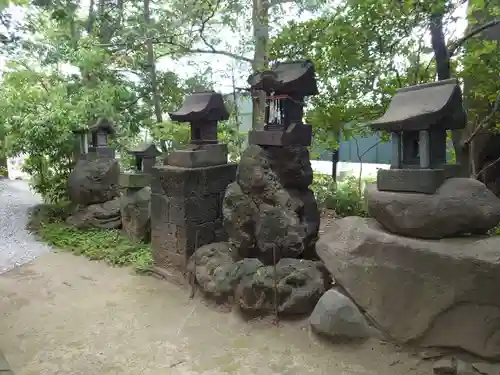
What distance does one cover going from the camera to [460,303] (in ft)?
13.3

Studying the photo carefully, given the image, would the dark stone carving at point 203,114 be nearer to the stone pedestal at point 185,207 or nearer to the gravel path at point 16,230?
the stone pedestal at point 185,207

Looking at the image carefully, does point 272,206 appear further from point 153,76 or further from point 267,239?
point 153,76

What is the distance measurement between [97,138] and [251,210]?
21.2 feet

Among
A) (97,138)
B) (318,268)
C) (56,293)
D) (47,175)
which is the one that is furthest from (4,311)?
(47,175)

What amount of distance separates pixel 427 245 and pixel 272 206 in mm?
2395

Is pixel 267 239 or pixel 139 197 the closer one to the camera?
pixel 267 239

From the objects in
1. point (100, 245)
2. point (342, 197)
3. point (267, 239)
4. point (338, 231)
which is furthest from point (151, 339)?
point (342, 197)

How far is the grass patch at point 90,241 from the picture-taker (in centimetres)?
817

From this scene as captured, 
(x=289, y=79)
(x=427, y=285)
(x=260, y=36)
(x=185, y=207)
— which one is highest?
(x=260, y=36)

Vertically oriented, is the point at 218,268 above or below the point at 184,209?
below

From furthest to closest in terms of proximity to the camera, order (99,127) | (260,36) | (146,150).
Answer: (99,127)
(260,36)
(146,150)

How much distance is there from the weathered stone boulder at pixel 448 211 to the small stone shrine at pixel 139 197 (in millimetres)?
5853

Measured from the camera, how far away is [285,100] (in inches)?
245

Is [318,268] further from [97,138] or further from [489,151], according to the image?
[97,138]
